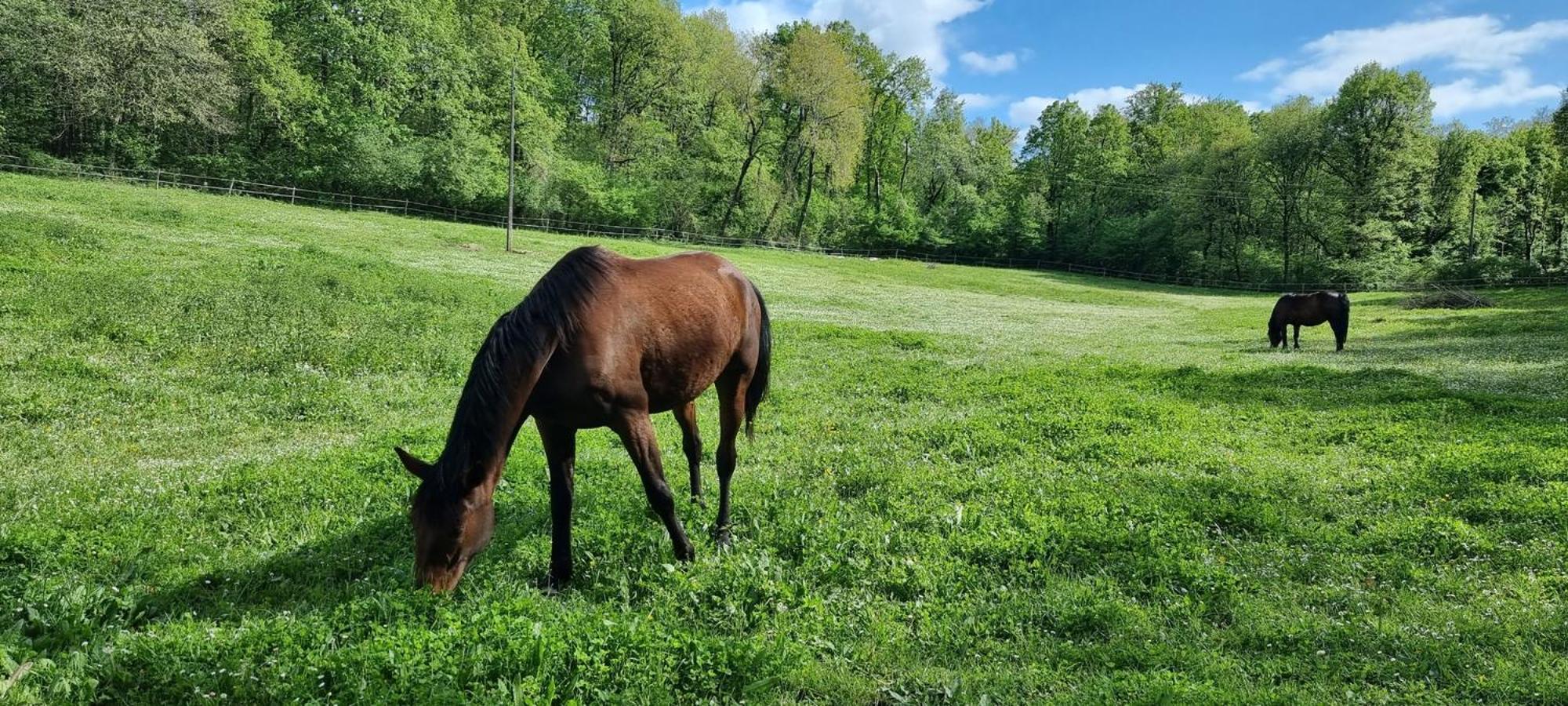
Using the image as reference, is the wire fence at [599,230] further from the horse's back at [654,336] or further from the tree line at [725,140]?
the horse's back at [654,336]

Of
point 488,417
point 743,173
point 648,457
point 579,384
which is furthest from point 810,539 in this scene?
point 743,173

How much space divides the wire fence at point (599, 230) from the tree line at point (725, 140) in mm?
1042

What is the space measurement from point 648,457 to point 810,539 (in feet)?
4.92

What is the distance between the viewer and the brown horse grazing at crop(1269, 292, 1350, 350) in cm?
2172

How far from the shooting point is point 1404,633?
165 inches

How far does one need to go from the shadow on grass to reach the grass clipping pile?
4642 centimetres

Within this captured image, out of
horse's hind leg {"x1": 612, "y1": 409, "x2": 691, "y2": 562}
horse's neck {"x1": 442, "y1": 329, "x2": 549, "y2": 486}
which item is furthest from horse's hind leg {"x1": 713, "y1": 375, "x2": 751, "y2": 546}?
horse's neck {"x1": 442, "y1": 329, "x2": 549, "y2": 486}

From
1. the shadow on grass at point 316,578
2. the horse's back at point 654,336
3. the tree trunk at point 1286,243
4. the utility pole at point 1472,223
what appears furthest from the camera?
the tree trunk at point 1286,243

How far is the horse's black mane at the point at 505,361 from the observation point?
428cm

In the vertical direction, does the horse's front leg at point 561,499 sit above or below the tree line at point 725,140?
below

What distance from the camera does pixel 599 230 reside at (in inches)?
2263

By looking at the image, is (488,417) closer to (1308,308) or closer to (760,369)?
(760,369)

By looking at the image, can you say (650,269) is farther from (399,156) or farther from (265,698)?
(399,156)

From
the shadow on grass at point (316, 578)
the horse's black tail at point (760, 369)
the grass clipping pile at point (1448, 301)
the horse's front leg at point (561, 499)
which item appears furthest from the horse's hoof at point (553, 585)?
the grass clipping pile at point (1448, 301)
